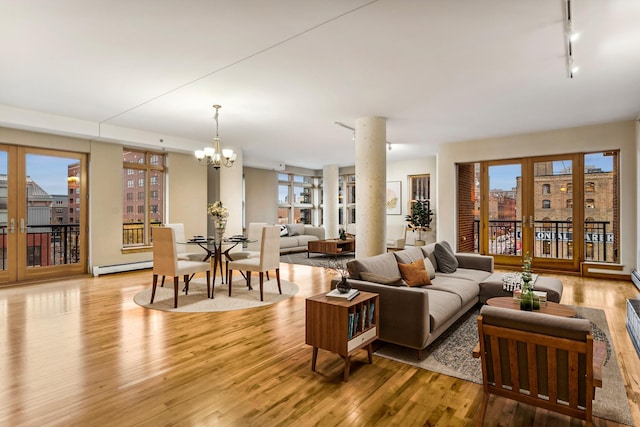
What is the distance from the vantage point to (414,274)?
153 inches

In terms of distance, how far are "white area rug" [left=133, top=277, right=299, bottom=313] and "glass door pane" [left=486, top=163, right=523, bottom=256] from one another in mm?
4753

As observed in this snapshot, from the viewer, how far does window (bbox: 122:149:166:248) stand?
7.32 m

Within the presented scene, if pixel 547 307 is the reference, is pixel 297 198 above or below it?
above

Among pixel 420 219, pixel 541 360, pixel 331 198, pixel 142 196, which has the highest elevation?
pixel 331 198

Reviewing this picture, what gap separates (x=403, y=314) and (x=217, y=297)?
2992 millimetres

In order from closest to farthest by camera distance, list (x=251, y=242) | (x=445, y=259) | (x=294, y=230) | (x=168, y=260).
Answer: (x=168, y=260), (x=445, y=259), (x=251, y=242), (x=294, y=230)

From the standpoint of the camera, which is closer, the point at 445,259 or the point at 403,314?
the point at 403,314

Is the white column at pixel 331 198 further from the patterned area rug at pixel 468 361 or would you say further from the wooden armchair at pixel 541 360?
the wooden armchair at pixel 541 360

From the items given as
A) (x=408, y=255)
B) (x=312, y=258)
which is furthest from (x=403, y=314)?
(x=312, y=258)

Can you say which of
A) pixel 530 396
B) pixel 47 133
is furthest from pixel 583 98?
pixel 47 133

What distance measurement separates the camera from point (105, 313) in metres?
4.18

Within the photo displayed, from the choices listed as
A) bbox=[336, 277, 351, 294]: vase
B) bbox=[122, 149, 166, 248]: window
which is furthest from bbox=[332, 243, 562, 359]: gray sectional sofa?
bbox=[122, 149, 166, 248]: window

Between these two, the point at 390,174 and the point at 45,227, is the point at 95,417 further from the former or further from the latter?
the point at 390,174

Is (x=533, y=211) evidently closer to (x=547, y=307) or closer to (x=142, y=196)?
(x=547, y=307)
